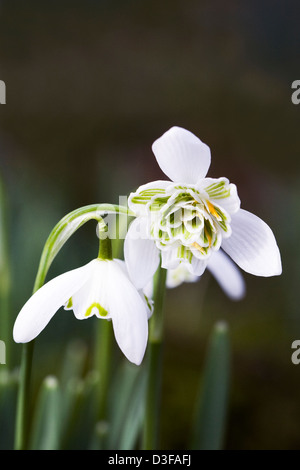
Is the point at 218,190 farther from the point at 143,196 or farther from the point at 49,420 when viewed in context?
the point at 49,420

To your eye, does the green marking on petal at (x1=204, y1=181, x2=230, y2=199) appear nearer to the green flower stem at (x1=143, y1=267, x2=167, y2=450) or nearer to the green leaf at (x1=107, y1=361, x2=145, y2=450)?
the green flower stem at (x1=143, y1=267, x2=167, y2=450)

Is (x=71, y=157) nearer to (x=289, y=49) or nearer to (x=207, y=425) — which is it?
(x=289, y=49)

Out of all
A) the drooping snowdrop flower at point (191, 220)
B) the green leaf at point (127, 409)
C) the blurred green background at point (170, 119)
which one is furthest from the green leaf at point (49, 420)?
the blurred green background at point (170, 119)

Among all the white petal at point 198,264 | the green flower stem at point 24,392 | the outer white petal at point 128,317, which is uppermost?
the white petal at point 198,264

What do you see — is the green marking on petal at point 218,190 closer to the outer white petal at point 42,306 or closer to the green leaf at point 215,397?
the outer white petal at point 42,306

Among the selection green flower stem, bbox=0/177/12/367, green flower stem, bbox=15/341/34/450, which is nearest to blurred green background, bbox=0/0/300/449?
green flower stem, bbox=0/177/12/367

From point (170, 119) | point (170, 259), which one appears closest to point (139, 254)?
point (170, 259)

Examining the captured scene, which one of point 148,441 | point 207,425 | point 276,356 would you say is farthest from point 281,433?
point 148,441
